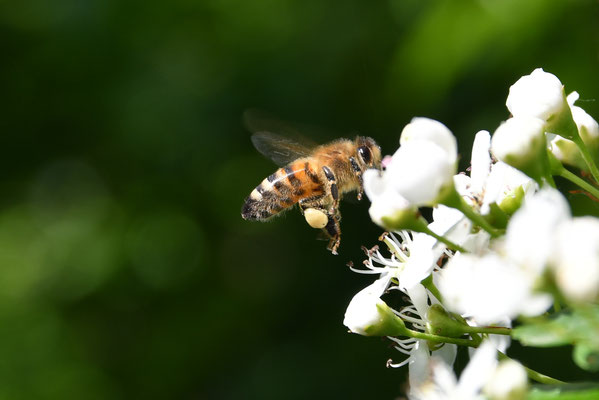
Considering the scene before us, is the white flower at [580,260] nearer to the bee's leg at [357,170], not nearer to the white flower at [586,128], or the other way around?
the white flower at [586,128]

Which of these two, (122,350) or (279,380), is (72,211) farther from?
(279,380)

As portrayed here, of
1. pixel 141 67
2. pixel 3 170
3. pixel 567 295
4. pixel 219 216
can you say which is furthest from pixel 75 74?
pixel 567 295

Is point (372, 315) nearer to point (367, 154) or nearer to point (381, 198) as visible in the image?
point (381, 198)

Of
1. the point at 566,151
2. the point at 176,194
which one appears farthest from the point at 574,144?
the point at 176,194

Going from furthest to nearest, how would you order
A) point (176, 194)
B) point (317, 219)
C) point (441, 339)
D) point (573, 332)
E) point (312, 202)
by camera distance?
point (176, 194) < point (312, 202) < point (317, 219) < point (441, 339) < point (573, 332)

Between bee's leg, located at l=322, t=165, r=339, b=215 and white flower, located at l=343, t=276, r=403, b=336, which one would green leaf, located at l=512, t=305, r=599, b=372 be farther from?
bee's leg, located at l=322, t=165, r=339, b=215

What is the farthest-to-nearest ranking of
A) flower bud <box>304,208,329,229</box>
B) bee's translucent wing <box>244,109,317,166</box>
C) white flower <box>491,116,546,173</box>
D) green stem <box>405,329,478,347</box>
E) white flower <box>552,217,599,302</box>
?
bee's translucent wing <box>244,109,317,166</box> < flower bud <box>304,208,329,229</box> < green stem <box>405,329,478,347</box> < white flower <box>491,116,546,173</box> < white flower <box>552,217,599,302</box>

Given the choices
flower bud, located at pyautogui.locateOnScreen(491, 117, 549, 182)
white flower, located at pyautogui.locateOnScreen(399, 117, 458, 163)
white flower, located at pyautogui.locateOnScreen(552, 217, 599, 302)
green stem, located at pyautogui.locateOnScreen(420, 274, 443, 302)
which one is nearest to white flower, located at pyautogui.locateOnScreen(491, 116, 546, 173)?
flower bud, located at pyautogui.locateOnScreen(491, 117, 549, 182)

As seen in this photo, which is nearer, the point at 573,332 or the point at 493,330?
the point at 573,332
